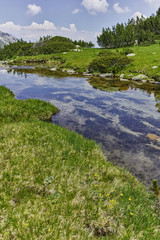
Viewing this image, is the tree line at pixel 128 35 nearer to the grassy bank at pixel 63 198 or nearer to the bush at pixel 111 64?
the bush at pixel 111 64

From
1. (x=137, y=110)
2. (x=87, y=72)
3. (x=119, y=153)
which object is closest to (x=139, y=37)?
(x=87, y=72)

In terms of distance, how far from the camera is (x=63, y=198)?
397cm

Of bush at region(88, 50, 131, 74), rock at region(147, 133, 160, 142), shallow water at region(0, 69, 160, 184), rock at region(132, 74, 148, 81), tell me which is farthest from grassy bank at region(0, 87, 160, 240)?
bush at region(88, 50, 131, 74)

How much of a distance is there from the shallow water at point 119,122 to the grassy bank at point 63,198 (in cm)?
272

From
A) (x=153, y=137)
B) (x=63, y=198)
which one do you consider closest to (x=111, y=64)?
(x=153, y=137)

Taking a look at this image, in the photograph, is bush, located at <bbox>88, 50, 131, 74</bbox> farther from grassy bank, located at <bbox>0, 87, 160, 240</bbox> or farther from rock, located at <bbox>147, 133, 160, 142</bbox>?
grassy bank, located at <bbox>0, 87, 160, 240</bbox>

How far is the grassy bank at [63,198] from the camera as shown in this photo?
311cm

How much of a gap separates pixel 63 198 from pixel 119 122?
35.9 ft

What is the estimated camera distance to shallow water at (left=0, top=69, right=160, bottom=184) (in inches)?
342

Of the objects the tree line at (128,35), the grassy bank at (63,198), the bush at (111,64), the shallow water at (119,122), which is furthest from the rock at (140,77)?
the tree line at (128,35)

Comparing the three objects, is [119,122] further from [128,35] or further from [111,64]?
[128,35]

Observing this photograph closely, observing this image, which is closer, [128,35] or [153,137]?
[153,137]

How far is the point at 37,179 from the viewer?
4609 millimetres

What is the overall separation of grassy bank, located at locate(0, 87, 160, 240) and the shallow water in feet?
8.91
